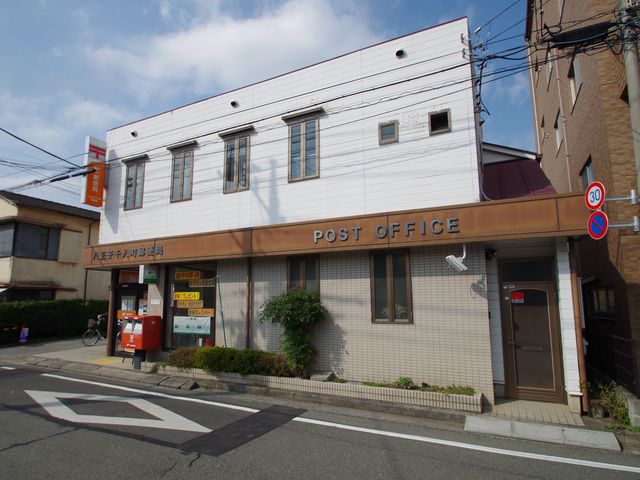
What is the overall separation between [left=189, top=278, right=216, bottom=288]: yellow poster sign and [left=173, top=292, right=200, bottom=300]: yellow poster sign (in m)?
0.24

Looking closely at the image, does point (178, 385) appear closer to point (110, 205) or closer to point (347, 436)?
point (347, 436)

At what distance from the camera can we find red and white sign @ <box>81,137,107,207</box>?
557 inches

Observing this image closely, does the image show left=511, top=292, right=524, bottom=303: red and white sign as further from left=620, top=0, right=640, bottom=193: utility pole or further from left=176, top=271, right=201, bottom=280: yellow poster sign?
left=176, top=271, right=201, bottom=280: yellow poster sign

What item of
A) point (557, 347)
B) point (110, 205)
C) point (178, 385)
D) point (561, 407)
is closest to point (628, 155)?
point (557, 347)

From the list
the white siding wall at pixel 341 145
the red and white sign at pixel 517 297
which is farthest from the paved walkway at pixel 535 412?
the white siding wall at pixel 341 145

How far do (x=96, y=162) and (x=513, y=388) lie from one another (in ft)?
48.5

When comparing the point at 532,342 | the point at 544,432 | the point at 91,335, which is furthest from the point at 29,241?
the point at 544,432

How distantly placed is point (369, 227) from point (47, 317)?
1797 cm

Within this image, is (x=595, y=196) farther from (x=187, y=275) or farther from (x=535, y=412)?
(x=187, y=275)

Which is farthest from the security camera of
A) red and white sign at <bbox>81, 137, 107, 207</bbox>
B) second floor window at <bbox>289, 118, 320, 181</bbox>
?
red and white sign at <bbox>81, 137, 107, 207</bbox>

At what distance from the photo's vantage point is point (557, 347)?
26.6 ft

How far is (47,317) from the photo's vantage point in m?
19.3

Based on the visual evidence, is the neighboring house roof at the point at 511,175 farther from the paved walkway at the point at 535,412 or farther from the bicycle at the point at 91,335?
the bicycle at the point at 91,335

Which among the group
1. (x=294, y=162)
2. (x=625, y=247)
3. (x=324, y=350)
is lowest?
(x=324, y=350)
